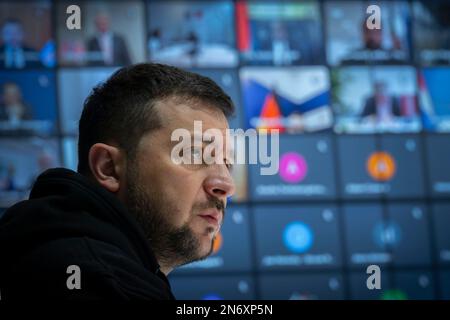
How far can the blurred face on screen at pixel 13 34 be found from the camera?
8.80 feet

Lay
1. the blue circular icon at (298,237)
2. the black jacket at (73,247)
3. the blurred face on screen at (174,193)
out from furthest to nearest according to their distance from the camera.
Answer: the blue circular icon at (298,237), the blurred face on screen at (174,193), the black jacket at (73,247)

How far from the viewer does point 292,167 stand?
2656 millimetres

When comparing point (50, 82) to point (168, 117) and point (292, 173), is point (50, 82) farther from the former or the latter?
point (168, 117)

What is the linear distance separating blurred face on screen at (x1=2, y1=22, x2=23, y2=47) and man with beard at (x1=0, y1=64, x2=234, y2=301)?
187 cm

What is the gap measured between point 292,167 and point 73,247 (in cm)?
199

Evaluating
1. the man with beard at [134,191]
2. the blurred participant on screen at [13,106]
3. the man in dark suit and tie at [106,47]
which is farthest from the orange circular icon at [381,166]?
the man with beard at [134,191]

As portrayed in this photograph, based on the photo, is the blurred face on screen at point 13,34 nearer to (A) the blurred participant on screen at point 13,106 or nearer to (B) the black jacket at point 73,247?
(A) the blurred participant on screen at point 13,106

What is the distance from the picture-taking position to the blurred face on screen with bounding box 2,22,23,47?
268 cm

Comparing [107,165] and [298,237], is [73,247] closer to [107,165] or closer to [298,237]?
[107,165]

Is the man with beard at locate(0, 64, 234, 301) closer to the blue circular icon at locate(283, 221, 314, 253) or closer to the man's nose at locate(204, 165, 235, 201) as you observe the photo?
the man's nose at locate(204, 165, 235, 201)

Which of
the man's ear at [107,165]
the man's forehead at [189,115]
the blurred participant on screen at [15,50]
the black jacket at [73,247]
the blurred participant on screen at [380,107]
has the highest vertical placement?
the blurred participant on screen at [15,50]

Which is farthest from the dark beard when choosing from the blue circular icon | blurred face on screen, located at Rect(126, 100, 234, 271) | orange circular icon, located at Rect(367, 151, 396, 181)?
orange circular icon, located at Rect(367, 151, 396, 181)

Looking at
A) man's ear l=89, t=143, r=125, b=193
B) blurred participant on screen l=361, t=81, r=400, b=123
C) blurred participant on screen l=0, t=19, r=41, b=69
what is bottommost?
man's ear l=89, t=143, r=125, b=193

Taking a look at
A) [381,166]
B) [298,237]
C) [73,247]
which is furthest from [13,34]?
[73,247]
